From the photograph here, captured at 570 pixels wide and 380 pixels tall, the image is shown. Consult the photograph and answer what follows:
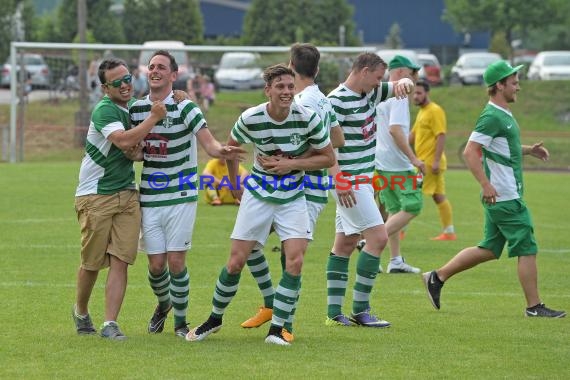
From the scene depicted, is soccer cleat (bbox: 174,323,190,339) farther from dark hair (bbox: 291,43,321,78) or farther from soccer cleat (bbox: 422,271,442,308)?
soccer cleat (bbox: 422,271,442,308)

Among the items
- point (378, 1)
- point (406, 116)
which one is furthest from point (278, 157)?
point (378, 1)

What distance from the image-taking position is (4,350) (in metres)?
8.21

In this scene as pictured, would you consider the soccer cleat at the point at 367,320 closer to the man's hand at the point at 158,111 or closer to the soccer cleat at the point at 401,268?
the man's hand at the point at 158,111

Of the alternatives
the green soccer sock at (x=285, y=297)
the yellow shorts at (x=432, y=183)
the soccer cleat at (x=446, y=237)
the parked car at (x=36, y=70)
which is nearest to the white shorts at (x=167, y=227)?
the green soccer sock at (x=285, y=297)

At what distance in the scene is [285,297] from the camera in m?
8.51

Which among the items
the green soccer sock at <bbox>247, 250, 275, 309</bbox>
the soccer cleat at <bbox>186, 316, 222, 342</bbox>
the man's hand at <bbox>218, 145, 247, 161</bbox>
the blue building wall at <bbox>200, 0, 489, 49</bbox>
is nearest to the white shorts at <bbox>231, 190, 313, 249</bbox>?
the man's hand at <bbox>218, 145, 247, 161</bbox>

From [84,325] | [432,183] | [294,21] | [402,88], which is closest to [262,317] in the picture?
[84,325]

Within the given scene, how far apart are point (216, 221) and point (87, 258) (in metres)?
9.17

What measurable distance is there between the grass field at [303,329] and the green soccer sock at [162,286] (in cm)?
23

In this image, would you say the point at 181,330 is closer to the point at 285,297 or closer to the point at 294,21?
the point at 285,297

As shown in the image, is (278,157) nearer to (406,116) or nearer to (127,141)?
(127,141)

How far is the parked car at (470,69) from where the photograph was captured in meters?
46.4

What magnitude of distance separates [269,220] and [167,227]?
74cm

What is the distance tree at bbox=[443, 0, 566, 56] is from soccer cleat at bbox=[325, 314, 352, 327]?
51.9 meters
